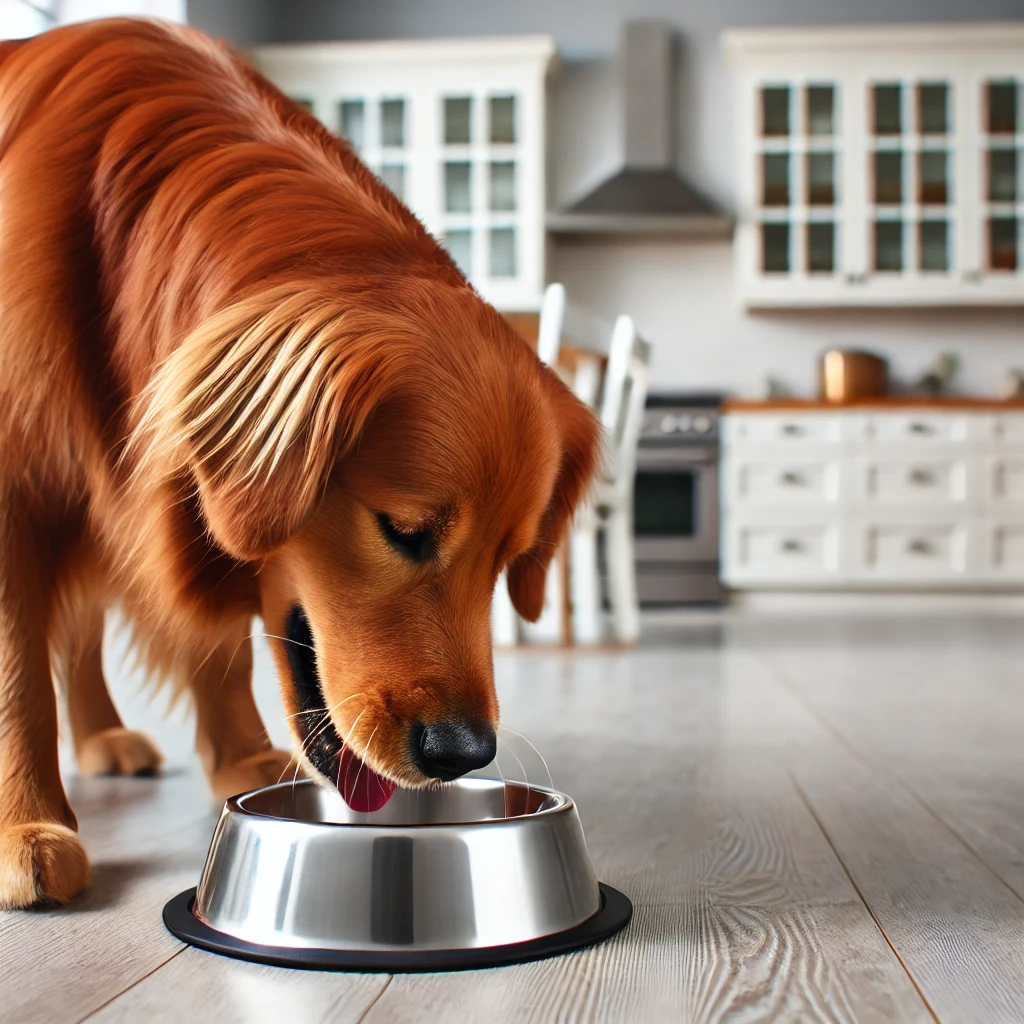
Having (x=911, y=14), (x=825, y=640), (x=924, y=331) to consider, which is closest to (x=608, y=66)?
(x=911, y=14)

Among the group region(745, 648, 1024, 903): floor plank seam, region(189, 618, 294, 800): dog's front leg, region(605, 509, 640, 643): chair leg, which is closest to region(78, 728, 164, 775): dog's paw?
region(189, 618, 294, 800): dog's front leg

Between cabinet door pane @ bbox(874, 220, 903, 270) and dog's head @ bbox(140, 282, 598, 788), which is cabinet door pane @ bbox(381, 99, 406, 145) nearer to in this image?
cabinet door pane @ bbox(874, 220, 903, 270)

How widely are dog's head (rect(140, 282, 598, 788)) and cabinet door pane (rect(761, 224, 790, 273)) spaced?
17.6ft

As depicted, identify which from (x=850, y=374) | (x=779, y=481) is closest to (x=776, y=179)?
(x=850, y=374)

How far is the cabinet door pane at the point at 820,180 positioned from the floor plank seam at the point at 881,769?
12.3ft

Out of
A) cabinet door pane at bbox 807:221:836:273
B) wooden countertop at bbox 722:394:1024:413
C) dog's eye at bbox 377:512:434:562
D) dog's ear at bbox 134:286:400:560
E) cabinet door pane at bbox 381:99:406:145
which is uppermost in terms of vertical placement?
cabinet door pane at bbox 381:99:406:145

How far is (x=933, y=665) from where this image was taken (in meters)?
3.30

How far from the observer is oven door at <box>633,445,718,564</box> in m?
5.66

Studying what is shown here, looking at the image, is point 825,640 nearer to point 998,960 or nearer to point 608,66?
point 998,960

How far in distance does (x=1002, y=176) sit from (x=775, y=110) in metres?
1.19

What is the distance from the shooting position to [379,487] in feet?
3.24

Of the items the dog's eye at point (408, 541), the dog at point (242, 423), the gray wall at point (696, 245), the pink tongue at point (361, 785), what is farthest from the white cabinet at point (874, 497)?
the dog's eye at point (408, 541)

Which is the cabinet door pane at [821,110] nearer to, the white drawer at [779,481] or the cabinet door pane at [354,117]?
the white drawer at [779,481]

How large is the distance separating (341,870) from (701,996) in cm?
28
